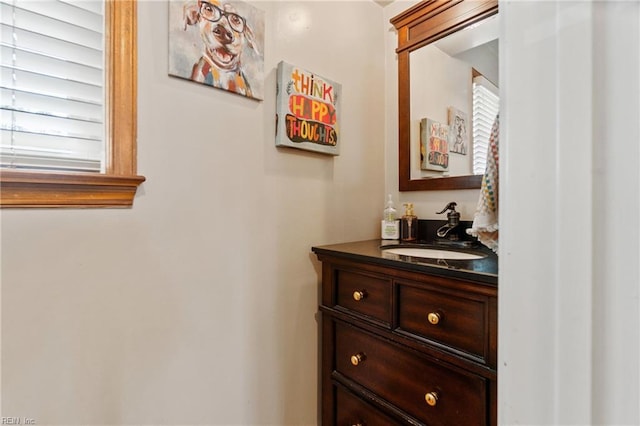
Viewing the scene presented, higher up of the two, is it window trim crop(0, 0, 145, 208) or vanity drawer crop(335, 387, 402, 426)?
window trim crop(0, 0, 145, 208)

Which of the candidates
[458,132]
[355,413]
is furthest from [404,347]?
[458,132]

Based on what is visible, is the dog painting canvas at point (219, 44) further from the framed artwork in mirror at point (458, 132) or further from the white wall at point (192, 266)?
the framed artwork in mirror at point (458, 132)

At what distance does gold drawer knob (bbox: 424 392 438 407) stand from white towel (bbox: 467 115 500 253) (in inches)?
20.9

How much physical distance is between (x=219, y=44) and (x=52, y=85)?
452mm

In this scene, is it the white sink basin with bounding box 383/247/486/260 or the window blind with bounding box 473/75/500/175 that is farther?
the window blind with bounding box 473/75/500/175

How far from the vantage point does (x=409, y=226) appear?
54.2 inches

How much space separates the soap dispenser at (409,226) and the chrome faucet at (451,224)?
0.12m

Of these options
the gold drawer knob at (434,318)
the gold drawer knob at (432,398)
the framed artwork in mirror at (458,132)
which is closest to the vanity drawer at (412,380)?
the gold drawer knob at (432,398)

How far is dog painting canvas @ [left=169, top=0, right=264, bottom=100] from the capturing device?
0.89m

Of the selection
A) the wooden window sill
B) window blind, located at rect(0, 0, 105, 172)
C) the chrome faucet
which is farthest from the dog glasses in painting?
the chrome faucet

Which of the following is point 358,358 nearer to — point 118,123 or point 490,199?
point 490,199

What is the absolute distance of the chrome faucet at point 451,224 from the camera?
1.24 m

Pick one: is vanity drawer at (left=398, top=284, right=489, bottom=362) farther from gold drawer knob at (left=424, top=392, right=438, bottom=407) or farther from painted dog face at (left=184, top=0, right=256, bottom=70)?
painted dog face at (left=184, top=0, right=256, bottom=70)

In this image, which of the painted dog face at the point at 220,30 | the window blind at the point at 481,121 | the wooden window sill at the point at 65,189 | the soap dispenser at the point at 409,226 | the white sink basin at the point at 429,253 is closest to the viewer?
the wooden window sill at the point at 65,189
